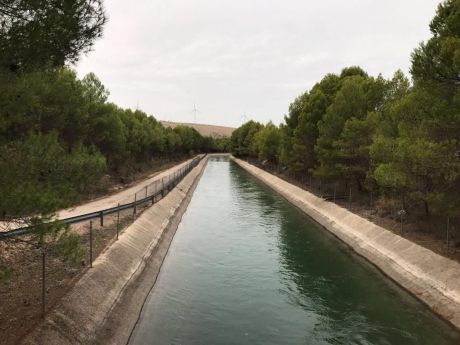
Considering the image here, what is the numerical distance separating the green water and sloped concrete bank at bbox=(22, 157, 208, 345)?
71 centimetres

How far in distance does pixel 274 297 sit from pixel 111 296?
8143mm

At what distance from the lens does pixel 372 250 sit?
1121 inches

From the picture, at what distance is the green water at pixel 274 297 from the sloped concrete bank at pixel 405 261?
587 mm

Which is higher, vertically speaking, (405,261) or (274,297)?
(405,261)

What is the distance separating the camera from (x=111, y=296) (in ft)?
59.5

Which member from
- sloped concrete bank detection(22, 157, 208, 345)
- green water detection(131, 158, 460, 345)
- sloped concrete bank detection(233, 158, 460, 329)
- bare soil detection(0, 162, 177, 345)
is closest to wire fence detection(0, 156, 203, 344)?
bare soil detection(0, 162, 177, 345)

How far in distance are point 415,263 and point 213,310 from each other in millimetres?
11375

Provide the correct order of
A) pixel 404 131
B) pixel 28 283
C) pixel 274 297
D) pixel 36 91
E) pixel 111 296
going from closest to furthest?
pixel 36 91, pixel 28 283, pixel 111 296, pixel 274 297, pixel 404 131

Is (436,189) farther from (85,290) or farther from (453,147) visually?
(85,290)

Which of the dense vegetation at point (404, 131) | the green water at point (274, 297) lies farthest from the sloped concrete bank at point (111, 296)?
the dense vegetation at point (404, 131)

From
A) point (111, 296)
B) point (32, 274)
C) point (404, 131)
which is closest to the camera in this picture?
point (32, 274)

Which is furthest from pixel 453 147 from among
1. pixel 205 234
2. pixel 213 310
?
pixel 205 234

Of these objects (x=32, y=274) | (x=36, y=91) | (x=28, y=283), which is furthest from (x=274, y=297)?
(x=36, y=91)

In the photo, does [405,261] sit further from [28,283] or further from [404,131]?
[28,283]
